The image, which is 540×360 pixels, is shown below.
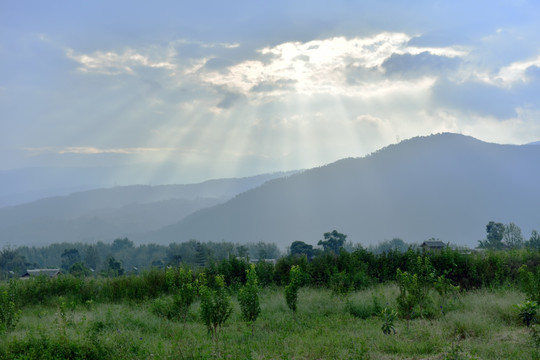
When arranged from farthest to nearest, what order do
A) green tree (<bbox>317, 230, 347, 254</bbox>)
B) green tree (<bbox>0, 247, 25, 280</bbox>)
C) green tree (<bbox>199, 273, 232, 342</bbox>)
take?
green tree (<bbox>317, 230, 347, 254</bbox>) < green tree (<bbox>0, 247, 25, 280</bbox>) < green tree (<bbox>199, 273, 232, 342</bbox>)

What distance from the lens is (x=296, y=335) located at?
33.8ft

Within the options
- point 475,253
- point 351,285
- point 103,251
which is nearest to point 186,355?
point 351,285

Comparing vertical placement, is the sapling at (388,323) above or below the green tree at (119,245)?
above

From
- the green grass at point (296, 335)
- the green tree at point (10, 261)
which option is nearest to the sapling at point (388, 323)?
the green grass at point (296, 335)

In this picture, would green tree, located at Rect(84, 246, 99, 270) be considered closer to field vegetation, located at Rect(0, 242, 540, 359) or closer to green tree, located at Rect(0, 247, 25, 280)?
green tree, located at Rect(0, 247, 25, 280)

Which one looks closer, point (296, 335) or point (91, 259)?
point (296, 335)

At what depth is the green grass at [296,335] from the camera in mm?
8742

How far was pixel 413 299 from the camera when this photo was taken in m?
10.9

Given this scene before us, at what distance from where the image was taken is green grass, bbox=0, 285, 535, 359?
874 centimetres

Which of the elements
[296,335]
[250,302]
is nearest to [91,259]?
[250,302]

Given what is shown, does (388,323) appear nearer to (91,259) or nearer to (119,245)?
(91,259)

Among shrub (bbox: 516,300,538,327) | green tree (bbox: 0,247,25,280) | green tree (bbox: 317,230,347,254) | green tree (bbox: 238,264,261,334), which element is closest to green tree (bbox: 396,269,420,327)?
shrub (bbox: 516,300,538,327)

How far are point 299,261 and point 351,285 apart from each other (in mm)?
3434

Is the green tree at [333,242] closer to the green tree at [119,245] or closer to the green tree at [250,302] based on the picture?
the green tree at [250,302]
